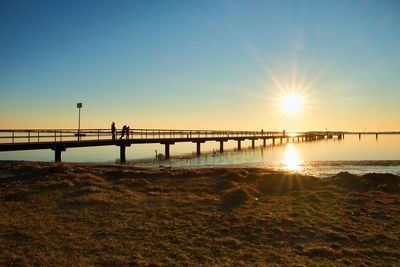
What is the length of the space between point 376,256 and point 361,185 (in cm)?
944

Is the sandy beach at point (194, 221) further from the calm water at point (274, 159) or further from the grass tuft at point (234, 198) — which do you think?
the calm water at point (274, 159)

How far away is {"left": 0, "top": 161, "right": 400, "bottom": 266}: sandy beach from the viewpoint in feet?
26.4

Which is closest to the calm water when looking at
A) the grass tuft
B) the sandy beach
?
the sandy beach

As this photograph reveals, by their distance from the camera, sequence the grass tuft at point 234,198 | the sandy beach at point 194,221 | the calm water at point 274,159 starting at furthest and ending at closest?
1. the calm water at point 274,159
2. the grass tuft at point 234,198
3. the sandy beach at point 194,221

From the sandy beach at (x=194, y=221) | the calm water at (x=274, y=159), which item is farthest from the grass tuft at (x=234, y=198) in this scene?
the calm water at (x=274, y=159)

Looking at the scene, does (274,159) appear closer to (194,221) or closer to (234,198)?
(234,198)

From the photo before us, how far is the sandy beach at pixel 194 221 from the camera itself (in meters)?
8.04

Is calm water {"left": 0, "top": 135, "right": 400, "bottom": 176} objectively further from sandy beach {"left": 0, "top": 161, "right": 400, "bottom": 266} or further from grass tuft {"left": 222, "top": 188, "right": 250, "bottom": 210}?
grass tuft {"left": 222, "top": 188, "right": 250, "bottom": 210}

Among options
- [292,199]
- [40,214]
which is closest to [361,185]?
[292,199]

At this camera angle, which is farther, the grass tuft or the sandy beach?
the grass tuft

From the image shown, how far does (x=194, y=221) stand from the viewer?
1075cm

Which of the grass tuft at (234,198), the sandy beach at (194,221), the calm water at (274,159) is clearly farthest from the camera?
the calm water at (274,159)

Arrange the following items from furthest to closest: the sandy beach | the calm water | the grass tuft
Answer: the calm water < the grass tuft < the sandy beach

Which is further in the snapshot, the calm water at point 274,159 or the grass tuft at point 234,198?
the calm water at point 274,159
